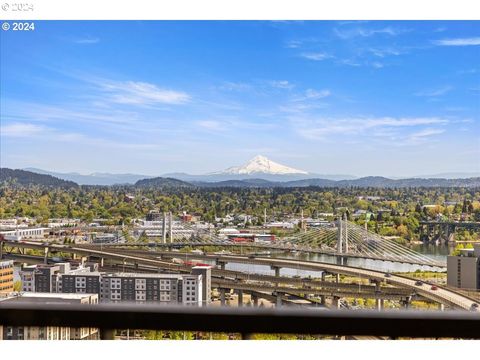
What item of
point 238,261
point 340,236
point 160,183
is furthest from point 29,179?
point 340,236

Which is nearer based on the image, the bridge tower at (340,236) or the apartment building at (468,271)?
the apartment building at (468,271)

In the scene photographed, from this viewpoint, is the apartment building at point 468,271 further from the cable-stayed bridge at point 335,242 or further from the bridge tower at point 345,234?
the bridge tower at point 345,234

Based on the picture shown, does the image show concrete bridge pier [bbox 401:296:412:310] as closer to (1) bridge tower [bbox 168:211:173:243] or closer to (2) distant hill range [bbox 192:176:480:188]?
(2) distant hill range [bbox 192:176:480:188]

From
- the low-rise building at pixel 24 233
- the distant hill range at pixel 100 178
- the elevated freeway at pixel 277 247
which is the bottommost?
the elevated freeway at pixel 277 247

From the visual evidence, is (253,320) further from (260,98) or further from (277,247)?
(277,247)

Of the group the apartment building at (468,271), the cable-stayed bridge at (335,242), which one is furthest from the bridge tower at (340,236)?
the apartment building at (468,271)
